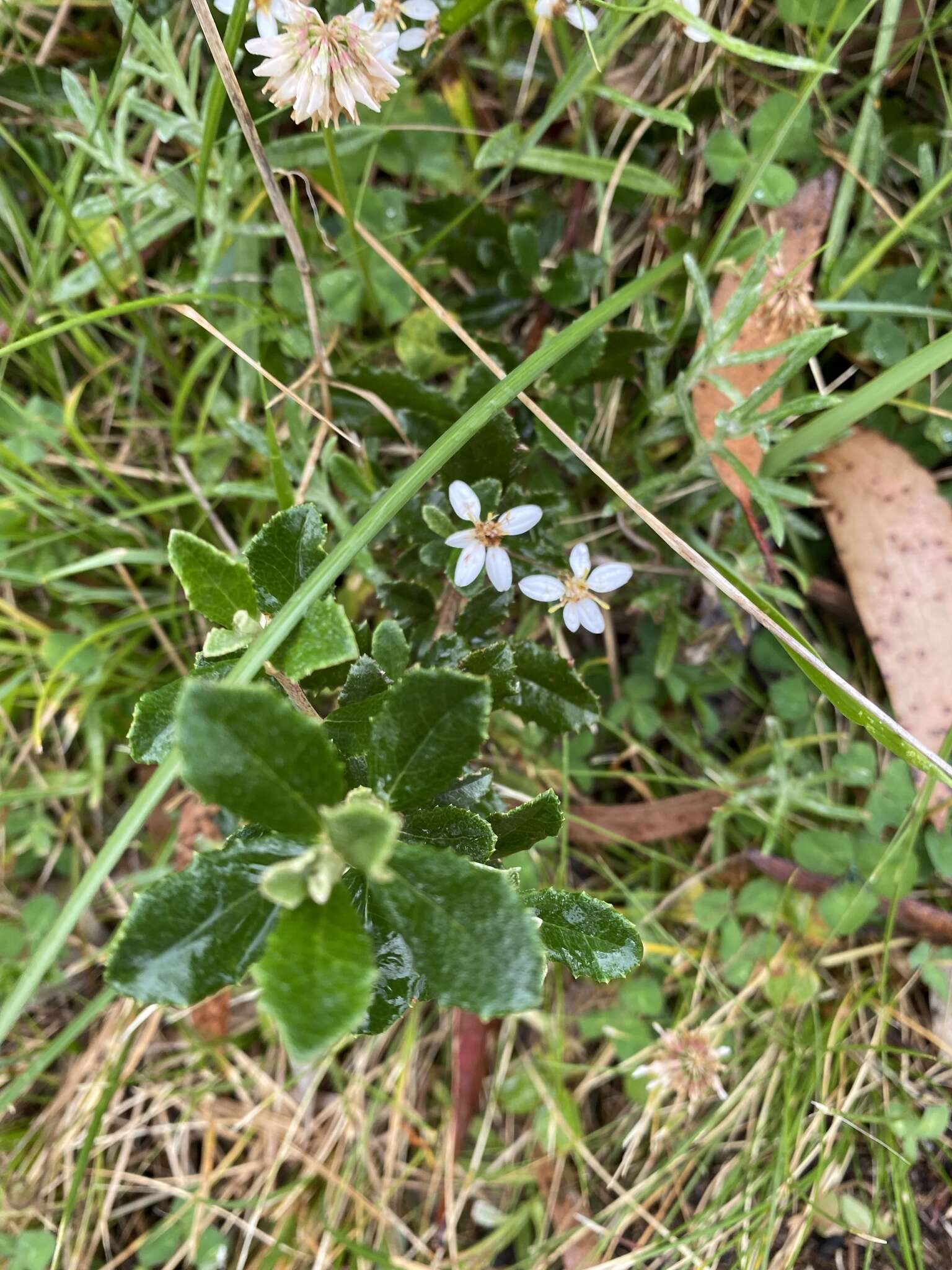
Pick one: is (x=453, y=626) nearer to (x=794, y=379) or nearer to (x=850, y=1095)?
(x=794, y=379)

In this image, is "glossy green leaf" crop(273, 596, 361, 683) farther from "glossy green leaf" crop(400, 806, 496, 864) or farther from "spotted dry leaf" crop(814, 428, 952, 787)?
"spotted dry leaf" crop(814, 428, 952, 787)

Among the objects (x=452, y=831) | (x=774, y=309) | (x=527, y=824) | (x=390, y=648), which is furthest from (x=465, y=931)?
(x=774, y=309)

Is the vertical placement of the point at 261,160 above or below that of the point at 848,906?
above

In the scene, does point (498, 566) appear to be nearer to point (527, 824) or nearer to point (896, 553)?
point (527, 824)

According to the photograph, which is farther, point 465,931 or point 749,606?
point 749,606

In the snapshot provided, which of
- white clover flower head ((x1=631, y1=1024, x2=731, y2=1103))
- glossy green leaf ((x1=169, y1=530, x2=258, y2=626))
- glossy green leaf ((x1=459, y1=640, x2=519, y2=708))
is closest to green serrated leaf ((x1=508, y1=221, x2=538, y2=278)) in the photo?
glossy green leaf ((x1=459, y1=640, x2=519, y2=708))

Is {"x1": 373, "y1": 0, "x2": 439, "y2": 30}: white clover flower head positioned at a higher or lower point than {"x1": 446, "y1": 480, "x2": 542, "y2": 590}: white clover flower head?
higher

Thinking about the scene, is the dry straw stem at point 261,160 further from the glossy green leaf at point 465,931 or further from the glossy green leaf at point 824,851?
the glossy green leaf at point 824,851

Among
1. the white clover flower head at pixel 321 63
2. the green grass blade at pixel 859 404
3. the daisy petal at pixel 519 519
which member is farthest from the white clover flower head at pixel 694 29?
the daisy petal at pixel 519 519
